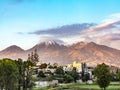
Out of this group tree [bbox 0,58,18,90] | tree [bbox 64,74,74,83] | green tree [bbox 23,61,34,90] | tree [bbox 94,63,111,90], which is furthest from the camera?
tree [bbox 64,74,74,83]

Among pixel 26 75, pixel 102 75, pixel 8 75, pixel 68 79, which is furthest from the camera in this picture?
pixel 68 79

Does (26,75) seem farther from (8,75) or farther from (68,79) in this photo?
(68,79)

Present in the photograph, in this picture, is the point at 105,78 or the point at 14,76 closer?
the point at 14,76

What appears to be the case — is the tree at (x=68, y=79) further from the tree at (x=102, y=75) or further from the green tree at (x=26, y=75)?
the tree at (x=102, y=75)

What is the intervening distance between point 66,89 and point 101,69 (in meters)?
27.7

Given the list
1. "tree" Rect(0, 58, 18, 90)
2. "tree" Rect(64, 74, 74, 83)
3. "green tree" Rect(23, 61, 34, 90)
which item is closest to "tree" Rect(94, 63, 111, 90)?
"green tree" Rect(23, 61, 34, 90)

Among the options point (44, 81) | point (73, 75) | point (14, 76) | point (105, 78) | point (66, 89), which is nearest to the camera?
point (14, 76)

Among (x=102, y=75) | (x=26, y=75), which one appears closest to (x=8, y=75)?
(x=26, y=75)

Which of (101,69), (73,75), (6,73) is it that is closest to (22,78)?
(6,73)

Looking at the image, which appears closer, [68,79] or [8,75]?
[8,75]

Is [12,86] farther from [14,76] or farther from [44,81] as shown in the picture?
[44,81]

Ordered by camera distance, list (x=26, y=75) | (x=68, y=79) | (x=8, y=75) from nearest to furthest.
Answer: (x=8, y=75) < (x=26, y=75) < (x=68, y=79)

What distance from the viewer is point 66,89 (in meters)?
123

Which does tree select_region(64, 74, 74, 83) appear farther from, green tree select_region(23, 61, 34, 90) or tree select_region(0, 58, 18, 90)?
tree select_region(0, 58, 18, 90)
